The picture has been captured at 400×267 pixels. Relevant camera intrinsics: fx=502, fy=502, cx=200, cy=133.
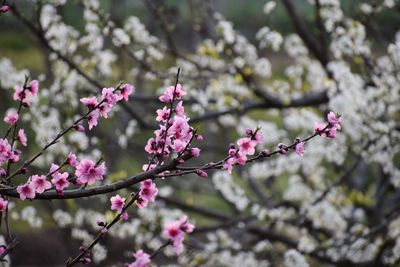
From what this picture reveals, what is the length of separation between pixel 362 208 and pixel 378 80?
6.79 feet

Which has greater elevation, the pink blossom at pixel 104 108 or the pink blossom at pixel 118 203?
the pink blossom at pixel 104 108

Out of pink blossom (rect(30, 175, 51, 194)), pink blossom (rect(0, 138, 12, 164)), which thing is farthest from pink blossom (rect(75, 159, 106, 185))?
pink blossom (rect(0, 138, 12, 164))

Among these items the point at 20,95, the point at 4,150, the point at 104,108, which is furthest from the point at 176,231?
the point at 20,95

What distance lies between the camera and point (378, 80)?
4848 mm

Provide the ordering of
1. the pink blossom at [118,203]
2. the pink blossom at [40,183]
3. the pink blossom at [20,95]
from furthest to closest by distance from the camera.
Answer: the pink blossom at [20,95], the pink blossom at [118,203], the pink blossom at [40,183]

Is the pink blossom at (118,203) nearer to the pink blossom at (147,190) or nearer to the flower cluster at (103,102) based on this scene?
the pink blossom at (147,190)

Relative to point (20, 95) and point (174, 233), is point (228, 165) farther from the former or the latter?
point (20, 95)

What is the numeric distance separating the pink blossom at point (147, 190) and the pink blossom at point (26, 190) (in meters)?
0.46

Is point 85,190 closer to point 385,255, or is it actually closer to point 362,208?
point 385,255

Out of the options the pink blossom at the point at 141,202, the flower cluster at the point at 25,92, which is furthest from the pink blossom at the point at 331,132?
the flower cluster at the point at 25,92

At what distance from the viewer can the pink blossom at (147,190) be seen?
2.23m

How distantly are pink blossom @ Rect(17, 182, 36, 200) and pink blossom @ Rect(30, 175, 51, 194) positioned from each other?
0.03 m

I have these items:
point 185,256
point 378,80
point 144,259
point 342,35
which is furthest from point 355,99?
point 144,259

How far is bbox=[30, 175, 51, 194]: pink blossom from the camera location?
210 centimetres
